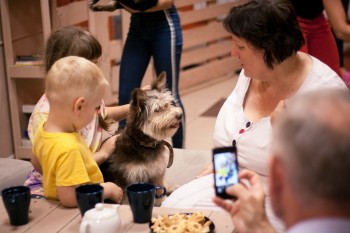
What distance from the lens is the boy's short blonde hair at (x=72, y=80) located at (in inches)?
65.3

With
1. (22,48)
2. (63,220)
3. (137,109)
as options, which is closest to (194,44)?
(22,48)

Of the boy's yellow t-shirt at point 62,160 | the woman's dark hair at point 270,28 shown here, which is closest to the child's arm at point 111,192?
the boy's yellow t-shirt at point 62,160

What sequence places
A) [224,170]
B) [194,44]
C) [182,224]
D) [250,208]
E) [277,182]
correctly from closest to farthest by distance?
[277,182]
[250,208]
[224,170]
[182,224]
[194,44]

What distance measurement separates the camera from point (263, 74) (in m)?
2.11

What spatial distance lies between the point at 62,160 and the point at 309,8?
1910 mm

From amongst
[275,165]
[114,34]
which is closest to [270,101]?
[275,165]

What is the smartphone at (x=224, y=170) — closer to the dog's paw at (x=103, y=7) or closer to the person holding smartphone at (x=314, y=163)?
the person holding smartphone at (x=314, y=163)

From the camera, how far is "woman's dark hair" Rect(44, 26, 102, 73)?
218cm

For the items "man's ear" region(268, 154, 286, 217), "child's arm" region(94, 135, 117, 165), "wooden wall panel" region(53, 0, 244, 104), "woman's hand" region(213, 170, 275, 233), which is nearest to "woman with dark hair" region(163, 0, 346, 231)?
"child's arm" region(94, 135, 117, 165)

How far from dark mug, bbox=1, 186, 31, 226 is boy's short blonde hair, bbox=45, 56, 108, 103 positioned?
0.32 m

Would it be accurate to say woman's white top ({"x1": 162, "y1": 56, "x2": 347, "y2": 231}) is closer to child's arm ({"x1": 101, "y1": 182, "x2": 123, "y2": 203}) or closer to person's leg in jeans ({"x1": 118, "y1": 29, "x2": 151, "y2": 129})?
child's arm ({"x1": 101, "y1": 182, "x2": 123, "y2": 203})

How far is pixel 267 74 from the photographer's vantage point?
Answer: 6.93 feet

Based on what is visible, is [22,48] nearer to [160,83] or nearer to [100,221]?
[160,83]

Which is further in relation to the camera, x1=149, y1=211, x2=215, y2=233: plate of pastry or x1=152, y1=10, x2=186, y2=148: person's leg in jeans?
x1=152, y1=10, x2=186, y2=148: person's leg in jeans
